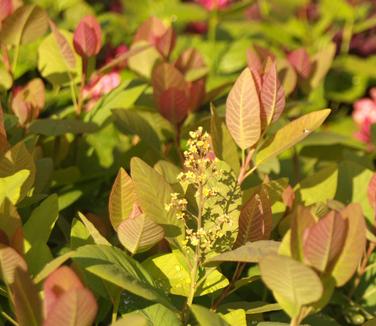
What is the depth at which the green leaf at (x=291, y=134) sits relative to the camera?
1190 mm

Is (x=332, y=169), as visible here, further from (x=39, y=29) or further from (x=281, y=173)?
(x=39, y=29)

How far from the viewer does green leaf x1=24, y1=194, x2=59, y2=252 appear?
112 centimetres

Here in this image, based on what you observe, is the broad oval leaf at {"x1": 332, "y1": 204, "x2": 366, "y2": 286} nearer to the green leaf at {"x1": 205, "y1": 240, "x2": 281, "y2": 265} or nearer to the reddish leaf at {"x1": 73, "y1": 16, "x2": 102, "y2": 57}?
the green leaf at {"x1": 205, "y1": 240, "x2": 281, "y2": 265}

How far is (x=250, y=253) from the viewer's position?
1.00 metres

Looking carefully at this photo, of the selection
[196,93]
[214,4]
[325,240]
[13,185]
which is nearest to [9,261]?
[13,185]

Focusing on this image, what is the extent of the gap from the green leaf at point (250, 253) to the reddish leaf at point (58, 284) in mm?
204

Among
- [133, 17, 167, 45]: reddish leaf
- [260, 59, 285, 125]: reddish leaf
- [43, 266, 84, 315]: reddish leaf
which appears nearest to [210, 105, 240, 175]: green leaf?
[260, 59, 285, 125]: reddish leaf

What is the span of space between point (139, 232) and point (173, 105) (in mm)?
507

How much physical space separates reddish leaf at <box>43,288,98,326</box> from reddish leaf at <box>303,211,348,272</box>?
27cm

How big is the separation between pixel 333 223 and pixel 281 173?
86 centimetres

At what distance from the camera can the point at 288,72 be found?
1.73m

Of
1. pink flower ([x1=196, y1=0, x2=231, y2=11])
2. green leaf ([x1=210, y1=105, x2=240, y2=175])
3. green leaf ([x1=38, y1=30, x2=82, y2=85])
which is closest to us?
green leaf ([x1=210, y1=105, x2=240, y2=175])

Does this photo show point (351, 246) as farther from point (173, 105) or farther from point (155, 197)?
point (173, 105)

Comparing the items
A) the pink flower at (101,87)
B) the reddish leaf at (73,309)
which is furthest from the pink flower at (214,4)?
the reddish leaf at (73,309)
